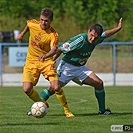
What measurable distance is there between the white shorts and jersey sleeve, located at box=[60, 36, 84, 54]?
47 centimetres

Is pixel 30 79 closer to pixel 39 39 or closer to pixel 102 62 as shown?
pixel 39 39

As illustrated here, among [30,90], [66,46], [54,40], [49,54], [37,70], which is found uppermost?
[54,40]

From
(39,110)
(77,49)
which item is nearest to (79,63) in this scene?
(77,49)

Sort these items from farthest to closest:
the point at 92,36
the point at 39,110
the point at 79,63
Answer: the point at 79,63
the point at 92,36
the point at 39,110

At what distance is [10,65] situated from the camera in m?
26.9

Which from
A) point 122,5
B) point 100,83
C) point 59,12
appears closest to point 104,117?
point 100,83

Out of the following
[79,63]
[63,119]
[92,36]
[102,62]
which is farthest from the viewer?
[102,62]

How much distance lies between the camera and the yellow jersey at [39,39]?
11461 mm

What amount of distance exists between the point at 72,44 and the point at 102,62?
56.6ft

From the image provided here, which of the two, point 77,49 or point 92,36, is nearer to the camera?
point 92,36

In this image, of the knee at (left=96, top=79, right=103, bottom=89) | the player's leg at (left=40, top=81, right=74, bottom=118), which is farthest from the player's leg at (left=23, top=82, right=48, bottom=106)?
the knee at (left=96, top=79, right=103, bottom=89)

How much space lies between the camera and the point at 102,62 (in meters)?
28.8

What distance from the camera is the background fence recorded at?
26766mm

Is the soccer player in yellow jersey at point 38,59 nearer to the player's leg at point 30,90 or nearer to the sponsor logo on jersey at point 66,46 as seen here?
the player's leg at point 30,90
